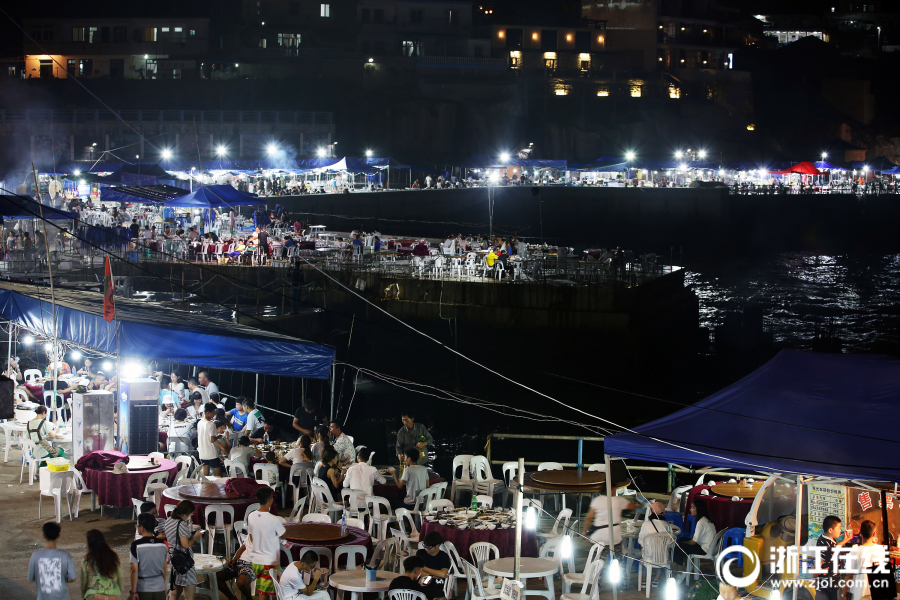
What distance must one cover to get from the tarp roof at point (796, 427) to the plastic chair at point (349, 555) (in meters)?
2.67

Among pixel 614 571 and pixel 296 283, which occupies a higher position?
pixel 296 283

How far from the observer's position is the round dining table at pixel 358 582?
8.38m

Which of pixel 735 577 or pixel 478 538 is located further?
pixel 478 538

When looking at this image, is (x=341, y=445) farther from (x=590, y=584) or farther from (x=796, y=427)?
(x=796, y=427)

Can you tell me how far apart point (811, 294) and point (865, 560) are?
42.1 metres

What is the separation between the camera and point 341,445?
42.0 ft

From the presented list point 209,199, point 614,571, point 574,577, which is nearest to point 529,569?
point 574,577

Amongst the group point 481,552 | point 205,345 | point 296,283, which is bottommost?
point 481,552

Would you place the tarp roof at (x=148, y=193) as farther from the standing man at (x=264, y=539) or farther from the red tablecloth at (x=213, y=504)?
the standing man at (x=264, y=539)

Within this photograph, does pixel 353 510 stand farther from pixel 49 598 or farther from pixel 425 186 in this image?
pixel 425 186

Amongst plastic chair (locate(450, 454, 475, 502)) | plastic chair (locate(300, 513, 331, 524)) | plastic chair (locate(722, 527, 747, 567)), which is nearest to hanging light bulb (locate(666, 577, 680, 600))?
plastic chair (locate(722, 527, 747, 567))

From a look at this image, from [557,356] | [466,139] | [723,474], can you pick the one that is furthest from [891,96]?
[723,474]

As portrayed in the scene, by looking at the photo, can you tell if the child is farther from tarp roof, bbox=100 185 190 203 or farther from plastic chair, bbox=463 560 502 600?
tarp roof, bbox=100 185 190 203

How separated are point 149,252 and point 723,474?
2081 cm
